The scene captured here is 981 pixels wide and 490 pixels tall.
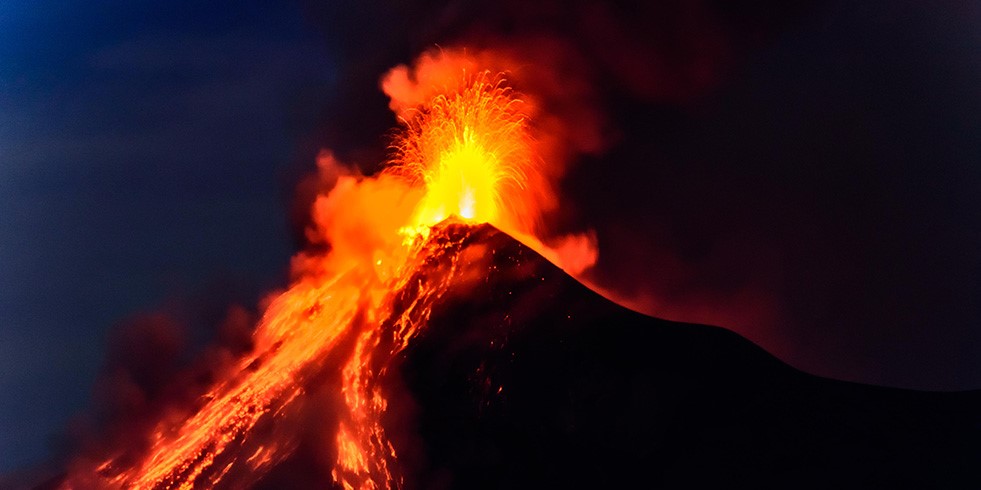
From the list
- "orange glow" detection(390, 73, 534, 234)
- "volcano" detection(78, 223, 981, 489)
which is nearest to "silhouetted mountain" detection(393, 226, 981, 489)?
"volcano" detection(78, 223, 981, 489)

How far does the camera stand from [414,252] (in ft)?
48.4

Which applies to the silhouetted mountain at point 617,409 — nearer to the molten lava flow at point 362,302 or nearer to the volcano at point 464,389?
the volcano at point 464,389

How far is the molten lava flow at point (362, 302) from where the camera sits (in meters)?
13.3

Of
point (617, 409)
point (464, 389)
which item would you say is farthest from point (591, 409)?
point (464, 389)

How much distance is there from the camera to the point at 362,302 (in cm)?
1471

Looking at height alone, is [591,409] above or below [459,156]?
below

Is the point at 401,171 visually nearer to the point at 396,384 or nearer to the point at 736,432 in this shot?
the point at 396,384

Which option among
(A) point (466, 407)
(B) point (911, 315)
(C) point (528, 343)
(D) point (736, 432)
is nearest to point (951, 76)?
(B) point (911, 315)

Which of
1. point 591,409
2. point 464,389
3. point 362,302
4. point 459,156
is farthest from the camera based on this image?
point 459,156

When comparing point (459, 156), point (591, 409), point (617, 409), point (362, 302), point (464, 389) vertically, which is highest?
point (459, 156)

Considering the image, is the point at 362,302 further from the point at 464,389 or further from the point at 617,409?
the point at 617,409

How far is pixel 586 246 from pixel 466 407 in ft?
19.0

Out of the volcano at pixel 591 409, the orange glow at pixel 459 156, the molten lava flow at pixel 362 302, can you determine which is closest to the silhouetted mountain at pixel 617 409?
the volcano at pixel 591 409

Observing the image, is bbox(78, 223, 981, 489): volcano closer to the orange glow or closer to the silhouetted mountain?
the silhouetted mountain
